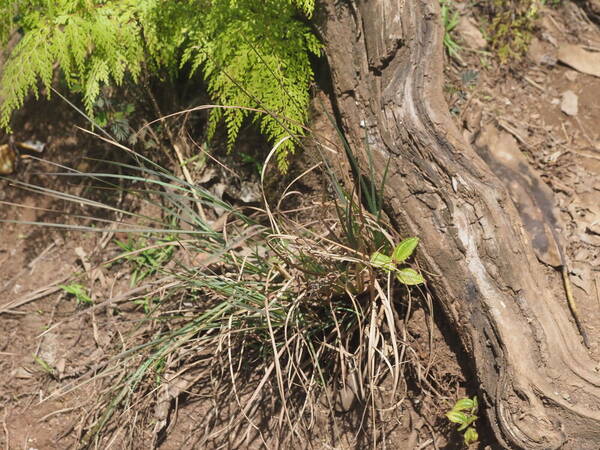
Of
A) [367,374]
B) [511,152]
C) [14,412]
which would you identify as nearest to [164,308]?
→ [14,412]

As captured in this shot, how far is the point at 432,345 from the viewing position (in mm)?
2275

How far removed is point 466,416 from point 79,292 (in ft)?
6.51

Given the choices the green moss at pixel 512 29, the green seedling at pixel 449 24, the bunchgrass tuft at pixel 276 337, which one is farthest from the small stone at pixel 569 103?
the bunchgrass tuft at pixel 276 337

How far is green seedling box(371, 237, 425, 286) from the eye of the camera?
2.13 metres

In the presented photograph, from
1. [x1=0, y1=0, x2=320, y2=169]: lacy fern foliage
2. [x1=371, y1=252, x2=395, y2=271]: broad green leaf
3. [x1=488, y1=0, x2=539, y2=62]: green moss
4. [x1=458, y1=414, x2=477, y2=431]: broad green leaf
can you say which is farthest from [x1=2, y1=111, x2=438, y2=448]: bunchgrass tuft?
[x1=488, y1=0, x2=539, y2=62]: green moss

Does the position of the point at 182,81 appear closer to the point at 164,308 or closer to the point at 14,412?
the point at 164,308

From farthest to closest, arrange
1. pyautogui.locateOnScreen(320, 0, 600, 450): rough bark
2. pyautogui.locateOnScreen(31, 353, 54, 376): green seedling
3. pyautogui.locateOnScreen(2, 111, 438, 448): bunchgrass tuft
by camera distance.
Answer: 1. pyautogui.locateOnScreen(31, 353, 54, 376): green seedling
2. pyautogui.locateOnScreen(2, 111, 438, 448): bunchgrass tuft
3. pyautogui.locateOnScreen(320, 0, 600, 450): rough bark

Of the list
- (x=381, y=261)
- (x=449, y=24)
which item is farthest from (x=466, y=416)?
(x=449, y=24)

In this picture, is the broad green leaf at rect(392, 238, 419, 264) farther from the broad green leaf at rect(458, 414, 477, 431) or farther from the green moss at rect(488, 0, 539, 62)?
the green moss at rect(488, 0, 539, 62)

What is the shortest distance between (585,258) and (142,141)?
231cm

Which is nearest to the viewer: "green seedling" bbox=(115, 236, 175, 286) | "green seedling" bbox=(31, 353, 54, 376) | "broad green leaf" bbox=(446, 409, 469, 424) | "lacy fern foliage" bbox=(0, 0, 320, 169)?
"broad green leaf" bbox=(446, 409, 469, 424)

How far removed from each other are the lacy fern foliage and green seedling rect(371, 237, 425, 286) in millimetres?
607

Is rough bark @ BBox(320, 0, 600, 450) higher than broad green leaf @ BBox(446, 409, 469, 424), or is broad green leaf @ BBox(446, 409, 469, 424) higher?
rough bark @ BBox(320, 0, 600, 450)

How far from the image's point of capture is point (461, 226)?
2098mm
